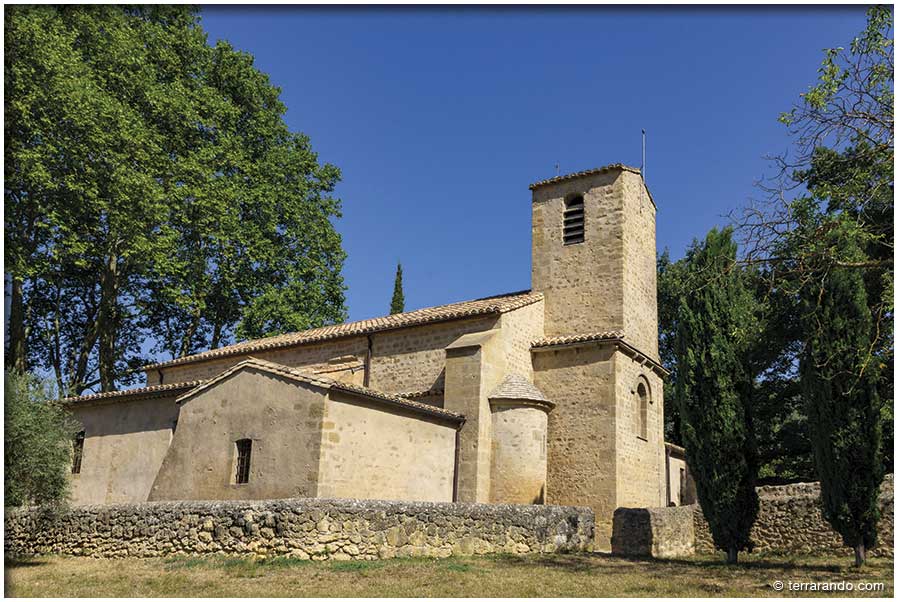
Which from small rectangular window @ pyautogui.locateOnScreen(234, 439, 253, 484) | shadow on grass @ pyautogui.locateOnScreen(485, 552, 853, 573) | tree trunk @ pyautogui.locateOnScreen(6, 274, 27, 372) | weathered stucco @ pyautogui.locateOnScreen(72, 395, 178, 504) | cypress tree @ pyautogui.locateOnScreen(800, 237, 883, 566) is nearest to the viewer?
cypress tree @ pyautogui.locateOnScreen(800, 237, 883, 566)

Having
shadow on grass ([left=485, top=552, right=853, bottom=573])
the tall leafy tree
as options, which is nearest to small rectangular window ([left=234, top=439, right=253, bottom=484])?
shadow on grass ([left=485, top=552, right=853, bottom=573])

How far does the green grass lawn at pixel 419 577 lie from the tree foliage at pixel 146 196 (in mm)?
13208

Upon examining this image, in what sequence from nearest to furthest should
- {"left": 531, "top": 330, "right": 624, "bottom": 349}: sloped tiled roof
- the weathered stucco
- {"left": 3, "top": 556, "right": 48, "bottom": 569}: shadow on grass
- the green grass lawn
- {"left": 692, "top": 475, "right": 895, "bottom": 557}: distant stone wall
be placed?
the green grass lawn → {"left": 3, "top": 556, "right": 48, "bottom": 569}: shadow on grass → {"left": 692, "top": 475, "right": 895, "bottom": 557}: distant stone wall → {"left": 531, "top": 330, "right": 624, "bottom": 349}: sloped tiled roof → the weathered stucco

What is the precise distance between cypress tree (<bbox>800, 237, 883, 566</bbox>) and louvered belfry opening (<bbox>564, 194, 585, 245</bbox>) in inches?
390

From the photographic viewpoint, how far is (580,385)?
1978 cm

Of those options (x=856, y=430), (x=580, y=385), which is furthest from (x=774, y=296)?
(x=856, y=430)

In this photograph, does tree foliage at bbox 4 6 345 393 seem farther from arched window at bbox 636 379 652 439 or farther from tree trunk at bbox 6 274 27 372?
arched window at bbox 636 379 652 439

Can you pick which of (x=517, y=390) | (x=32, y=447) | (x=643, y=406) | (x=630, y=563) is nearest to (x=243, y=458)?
(x=32, y=447)

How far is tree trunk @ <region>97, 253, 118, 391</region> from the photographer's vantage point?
2679cm

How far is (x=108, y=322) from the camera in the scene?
92.5ft

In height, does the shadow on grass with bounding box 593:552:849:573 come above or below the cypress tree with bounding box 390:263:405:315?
below

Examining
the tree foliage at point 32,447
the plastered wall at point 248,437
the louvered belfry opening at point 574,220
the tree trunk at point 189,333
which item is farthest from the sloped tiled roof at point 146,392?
the louvered belfry opening at point 574,220

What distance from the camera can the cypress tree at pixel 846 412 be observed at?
1238 centimetres

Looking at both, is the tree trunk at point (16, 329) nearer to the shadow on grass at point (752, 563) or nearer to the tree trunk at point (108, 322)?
the tree trunk at point (108, 322)
